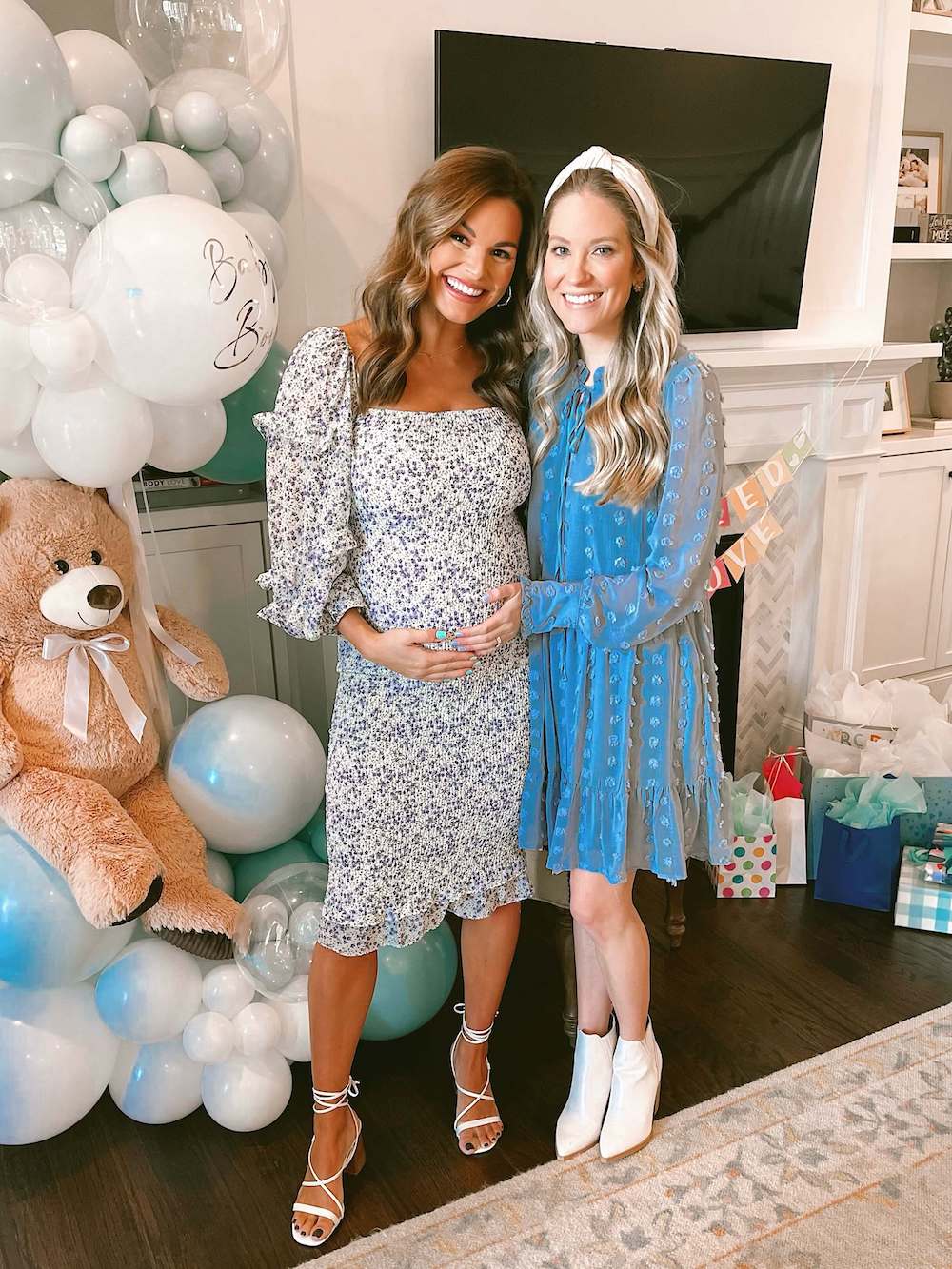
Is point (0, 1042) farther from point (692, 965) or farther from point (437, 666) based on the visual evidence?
point (692, 965)

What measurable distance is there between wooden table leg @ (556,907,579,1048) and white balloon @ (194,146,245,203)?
1376 mm

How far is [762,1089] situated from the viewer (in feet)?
6.12

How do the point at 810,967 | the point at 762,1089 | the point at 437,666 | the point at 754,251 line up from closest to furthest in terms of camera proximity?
1. the point at 437,666
2. the point at 762,1089
3. the point at 810,967
4. the point at 754,251

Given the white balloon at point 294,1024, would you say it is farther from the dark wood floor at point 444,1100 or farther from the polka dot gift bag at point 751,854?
the polka dot gift bag at point 751,854

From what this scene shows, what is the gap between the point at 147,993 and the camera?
164cm

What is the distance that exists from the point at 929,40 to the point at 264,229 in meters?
2.18

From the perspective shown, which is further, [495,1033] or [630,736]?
[495,1033]

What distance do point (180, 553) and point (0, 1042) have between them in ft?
3.06

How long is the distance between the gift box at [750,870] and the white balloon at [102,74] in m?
1.92

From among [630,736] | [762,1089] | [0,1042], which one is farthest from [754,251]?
[0,1042]

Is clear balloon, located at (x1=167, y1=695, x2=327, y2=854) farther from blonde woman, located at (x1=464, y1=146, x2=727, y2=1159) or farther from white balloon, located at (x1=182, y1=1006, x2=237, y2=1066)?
blonde woman, located at (x1=464, y1=146, x2=727, y2=1159)

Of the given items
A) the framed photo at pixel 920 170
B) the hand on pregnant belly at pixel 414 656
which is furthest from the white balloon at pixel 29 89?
the framed photo at pixel 920 170

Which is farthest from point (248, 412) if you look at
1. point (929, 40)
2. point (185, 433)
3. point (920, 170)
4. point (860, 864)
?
point (920, 170)

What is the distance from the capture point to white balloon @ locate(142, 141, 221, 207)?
61.3 inches
